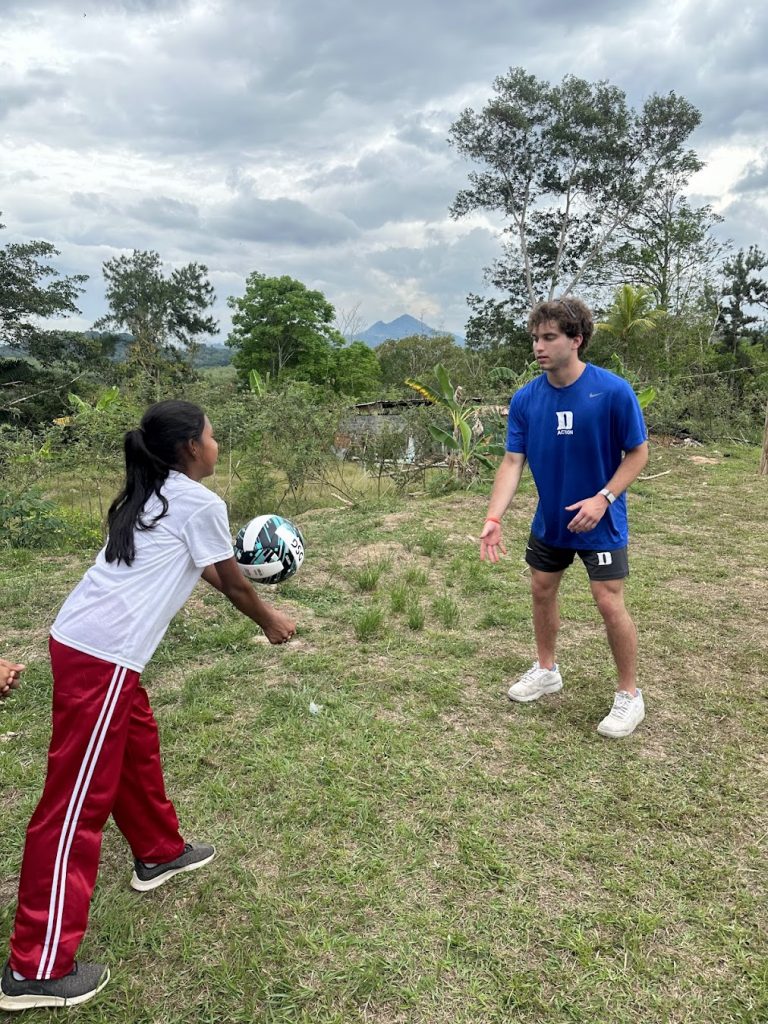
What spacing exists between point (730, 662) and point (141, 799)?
349cm

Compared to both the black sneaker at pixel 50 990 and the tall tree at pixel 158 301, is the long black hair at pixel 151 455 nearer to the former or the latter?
the black sneaker at pixel 50 990

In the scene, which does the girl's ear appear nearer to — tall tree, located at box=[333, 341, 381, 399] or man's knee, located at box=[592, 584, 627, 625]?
man's knee, located at box=[592, 584, 627, 625]

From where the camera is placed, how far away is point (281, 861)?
244cm

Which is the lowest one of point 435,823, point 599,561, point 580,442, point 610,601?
point 435,823

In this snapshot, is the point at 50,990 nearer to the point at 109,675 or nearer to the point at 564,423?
the point at 109,675

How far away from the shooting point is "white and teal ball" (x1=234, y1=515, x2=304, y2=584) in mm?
3121

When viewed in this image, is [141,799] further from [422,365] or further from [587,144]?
[422,365]

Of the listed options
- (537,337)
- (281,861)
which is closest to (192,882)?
(281,861)

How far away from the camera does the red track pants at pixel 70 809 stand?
5.91 ft

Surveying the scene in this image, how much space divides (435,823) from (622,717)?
1.16 meters

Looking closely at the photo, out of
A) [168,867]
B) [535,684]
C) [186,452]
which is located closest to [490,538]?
[535,684]

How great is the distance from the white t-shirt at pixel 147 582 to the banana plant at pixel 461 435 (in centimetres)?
803

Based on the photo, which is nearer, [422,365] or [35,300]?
[35,300]

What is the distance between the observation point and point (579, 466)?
3031mm
